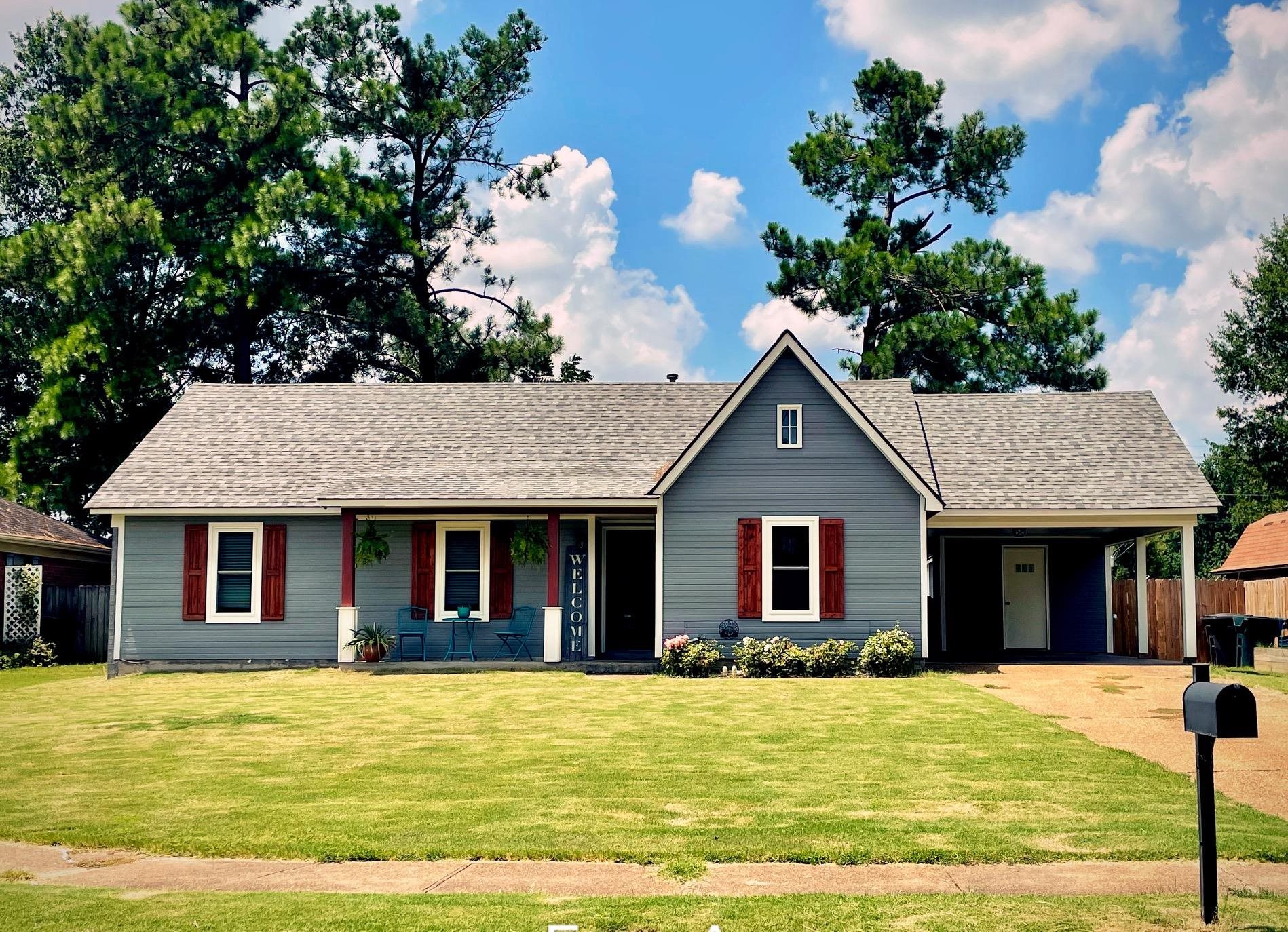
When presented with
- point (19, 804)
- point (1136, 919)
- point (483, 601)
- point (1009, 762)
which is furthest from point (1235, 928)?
point (483, 601)

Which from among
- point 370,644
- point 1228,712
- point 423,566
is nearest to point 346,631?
point 370,644

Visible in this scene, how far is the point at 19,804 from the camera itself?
999 cm

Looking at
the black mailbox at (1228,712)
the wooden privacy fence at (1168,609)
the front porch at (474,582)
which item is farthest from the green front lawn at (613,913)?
the wooden privacy fence at (1168,609)

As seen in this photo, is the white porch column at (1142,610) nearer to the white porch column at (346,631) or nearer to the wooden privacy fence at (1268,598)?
the wooden privacy fence at (1268,598)

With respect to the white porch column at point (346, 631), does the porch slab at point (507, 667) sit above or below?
below

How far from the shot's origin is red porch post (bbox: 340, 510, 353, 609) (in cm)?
2139

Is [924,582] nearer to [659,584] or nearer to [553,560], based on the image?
[659,584]

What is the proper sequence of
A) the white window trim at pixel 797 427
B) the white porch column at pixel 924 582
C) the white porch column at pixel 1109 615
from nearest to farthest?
the white porch column at pixel 924 582 → the white window trim at pixel 797 427 → the white porch column at pixel 1109 615

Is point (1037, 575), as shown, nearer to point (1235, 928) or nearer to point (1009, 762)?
point (1009, 762)

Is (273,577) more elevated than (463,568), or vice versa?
(463,568)

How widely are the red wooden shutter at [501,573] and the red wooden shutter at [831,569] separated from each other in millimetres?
5417

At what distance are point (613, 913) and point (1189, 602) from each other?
17.9 m

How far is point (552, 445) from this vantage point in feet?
77.8

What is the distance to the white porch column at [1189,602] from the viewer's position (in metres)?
21.6
